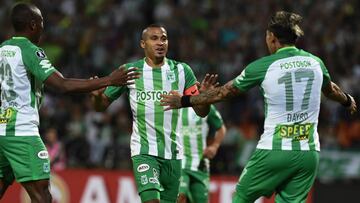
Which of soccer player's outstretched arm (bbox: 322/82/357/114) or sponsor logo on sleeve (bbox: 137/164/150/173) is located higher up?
soccer player's outstretched arm (bbox: 322/82/357/114)

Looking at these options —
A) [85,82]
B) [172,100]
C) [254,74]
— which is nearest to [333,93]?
[254,74]

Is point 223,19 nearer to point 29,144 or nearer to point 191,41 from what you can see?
point 191,41

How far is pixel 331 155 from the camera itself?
16.1 metres

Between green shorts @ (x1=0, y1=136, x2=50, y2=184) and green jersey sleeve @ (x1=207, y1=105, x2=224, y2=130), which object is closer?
green shorts @ (x1=0, y1=136, x2=50, y2=184)

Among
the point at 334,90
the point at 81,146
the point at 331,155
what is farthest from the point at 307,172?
the point at 81,146

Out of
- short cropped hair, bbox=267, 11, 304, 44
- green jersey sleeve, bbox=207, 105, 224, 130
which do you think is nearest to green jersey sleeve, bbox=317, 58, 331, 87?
short cropped hair, bbox=267, 11, 304, 44

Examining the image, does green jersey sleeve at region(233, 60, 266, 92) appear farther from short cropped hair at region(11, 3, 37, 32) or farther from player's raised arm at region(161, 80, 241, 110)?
short cropped hair at region(11, 3, 37, 32)

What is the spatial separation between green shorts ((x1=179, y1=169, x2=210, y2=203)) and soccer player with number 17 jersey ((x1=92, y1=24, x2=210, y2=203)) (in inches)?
75.6

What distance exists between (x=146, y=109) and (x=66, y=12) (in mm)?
12694

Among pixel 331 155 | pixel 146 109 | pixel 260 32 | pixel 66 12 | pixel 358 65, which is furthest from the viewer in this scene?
pixel 66 12

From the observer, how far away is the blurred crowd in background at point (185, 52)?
17.2m

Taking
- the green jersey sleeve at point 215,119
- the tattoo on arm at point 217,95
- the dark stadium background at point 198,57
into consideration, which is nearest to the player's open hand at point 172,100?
A: the tattoo on arm at point 217,95

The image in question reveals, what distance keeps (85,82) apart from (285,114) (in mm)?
1848

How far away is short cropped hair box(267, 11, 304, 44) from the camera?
27.5ft
